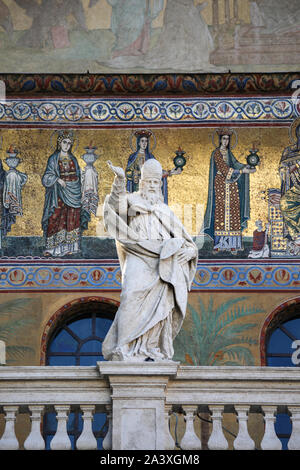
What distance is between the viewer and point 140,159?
1802 cm

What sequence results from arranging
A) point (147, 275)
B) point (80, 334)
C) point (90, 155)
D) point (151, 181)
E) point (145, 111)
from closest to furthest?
point (147, 275) → point (151, 181) → point (80, 334) → point (90, 155) → point (145, 111)

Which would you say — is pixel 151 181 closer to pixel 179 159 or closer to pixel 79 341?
pixel 79 341

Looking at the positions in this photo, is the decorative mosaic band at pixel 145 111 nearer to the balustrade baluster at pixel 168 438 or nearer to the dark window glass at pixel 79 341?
the dark window glass at pixel 79 341

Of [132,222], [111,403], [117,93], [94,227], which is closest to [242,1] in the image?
[117,93]

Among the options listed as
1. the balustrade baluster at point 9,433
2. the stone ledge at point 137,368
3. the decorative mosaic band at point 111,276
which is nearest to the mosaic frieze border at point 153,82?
the decorative mosaic band at point 111,276

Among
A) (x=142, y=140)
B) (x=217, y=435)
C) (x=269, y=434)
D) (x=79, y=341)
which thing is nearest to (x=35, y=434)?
(x=217, y=435)

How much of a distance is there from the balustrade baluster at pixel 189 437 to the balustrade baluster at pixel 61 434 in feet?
2.95

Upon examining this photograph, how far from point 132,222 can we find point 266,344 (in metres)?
6.29

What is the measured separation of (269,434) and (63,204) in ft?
27.3

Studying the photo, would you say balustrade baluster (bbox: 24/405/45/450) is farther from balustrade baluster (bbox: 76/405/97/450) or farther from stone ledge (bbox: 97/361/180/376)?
stone ledge (bbox: 97/361/180/376)

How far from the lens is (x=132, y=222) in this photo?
11133 millimetres

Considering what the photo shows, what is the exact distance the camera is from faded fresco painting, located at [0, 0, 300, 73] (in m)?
18.2

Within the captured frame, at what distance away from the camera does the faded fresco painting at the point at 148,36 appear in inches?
719
